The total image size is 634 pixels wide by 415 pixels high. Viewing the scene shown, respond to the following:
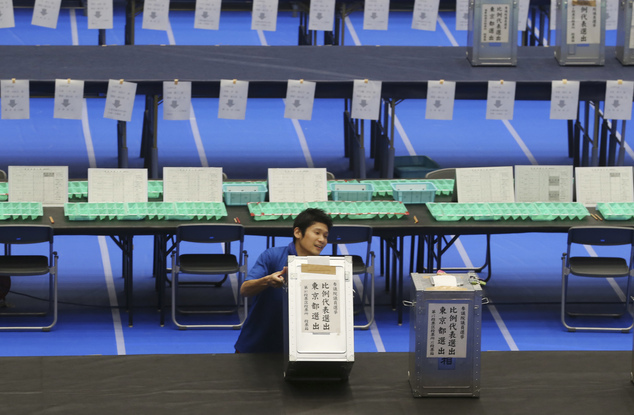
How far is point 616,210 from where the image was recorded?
9250 mm

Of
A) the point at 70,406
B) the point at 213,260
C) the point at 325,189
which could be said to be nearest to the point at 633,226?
the point at 325,189

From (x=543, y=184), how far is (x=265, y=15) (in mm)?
4930

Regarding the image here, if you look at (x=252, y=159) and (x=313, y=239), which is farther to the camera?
(x=252, y=159)

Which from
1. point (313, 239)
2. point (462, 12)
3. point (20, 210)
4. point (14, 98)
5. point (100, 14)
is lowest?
point (20, 210)

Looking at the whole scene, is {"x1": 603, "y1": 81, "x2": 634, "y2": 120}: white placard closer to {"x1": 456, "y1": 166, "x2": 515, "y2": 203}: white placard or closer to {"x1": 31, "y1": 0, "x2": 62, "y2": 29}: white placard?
{"x1": 456, "y1": 166, "x2": 515, "y2": 203}: white placard

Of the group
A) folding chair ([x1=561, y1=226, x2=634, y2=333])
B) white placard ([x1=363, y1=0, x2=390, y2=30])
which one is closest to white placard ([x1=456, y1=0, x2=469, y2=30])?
white placard ([x1=363, y1=0, x2=390, y2=30])

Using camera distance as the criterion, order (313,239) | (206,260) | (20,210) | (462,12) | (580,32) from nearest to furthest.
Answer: (313,239) → (20,210) → (206,260) → (580,32) → (462,12)

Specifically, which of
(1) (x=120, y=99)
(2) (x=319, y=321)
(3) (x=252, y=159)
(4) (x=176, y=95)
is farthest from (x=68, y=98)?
(2) (x=319, y=321)

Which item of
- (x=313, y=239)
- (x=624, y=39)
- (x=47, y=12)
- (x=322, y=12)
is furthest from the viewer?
(x=322, y=12)

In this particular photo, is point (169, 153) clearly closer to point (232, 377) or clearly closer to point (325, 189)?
point (325, 189)

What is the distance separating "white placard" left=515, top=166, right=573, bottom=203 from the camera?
31.0 ft

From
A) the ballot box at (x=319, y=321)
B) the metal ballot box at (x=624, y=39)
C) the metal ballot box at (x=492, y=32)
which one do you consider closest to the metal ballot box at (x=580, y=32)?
the metal ballot box at (x=624, y=39)

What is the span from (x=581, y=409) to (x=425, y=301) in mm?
782

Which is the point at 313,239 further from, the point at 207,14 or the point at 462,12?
the point at 462,12
